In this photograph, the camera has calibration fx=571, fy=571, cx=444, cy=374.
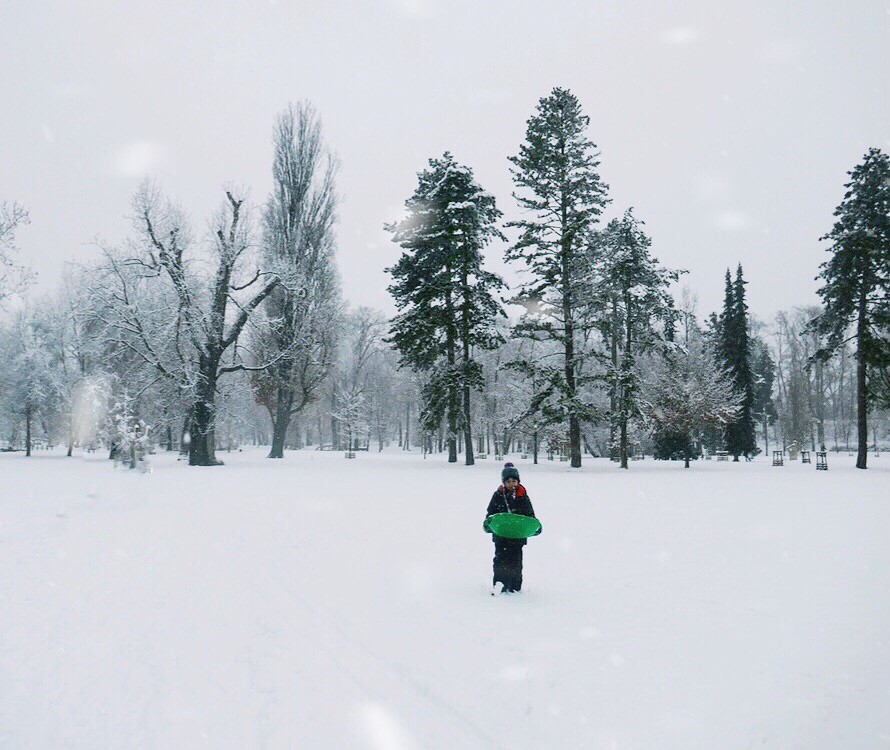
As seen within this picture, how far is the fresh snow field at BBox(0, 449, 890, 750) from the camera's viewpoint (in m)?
3.85

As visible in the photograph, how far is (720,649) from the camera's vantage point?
5059mm

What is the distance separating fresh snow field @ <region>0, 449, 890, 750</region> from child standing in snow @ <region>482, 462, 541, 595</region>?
1.18 ft

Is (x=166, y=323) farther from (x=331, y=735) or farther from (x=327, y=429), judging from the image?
(x=327, y=429)

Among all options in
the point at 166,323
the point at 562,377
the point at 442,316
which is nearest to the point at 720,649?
the point at 562,377

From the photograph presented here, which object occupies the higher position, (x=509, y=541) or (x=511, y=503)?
(x=511, y=503)

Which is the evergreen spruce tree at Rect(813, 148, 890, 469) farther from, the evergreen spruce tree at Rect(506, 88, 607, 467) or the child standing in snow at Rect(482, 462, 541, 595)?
the child standing in snow at Rect(482, 462, 541, 595)

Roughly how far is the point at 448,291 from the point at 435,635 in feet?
82.1

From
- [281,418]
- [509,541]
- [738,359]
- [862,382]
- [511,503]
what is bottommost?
[509,541]

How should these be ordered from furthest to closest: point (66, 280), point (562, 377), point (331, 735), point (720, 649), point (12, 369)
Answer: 1. point (66, 280)
2. point (12, 369)
3. point (562, 377)
4. point (720, 649)
5. point (331, 735)

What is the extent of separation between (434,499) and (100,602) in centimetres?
950

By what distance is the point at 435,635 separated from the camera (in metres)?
5.50

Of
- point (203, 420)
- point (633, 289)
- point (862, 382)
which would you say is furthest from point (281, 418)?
point (862, 382)

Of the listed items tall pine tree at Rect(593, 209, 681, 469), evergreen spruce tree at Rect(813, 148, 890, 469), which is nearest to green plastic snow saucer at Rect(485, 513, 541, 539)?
tall pine tree at Rect(593, 209, 681, 469)

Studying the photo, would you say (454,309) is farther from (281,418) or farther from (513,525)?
(513,525)
